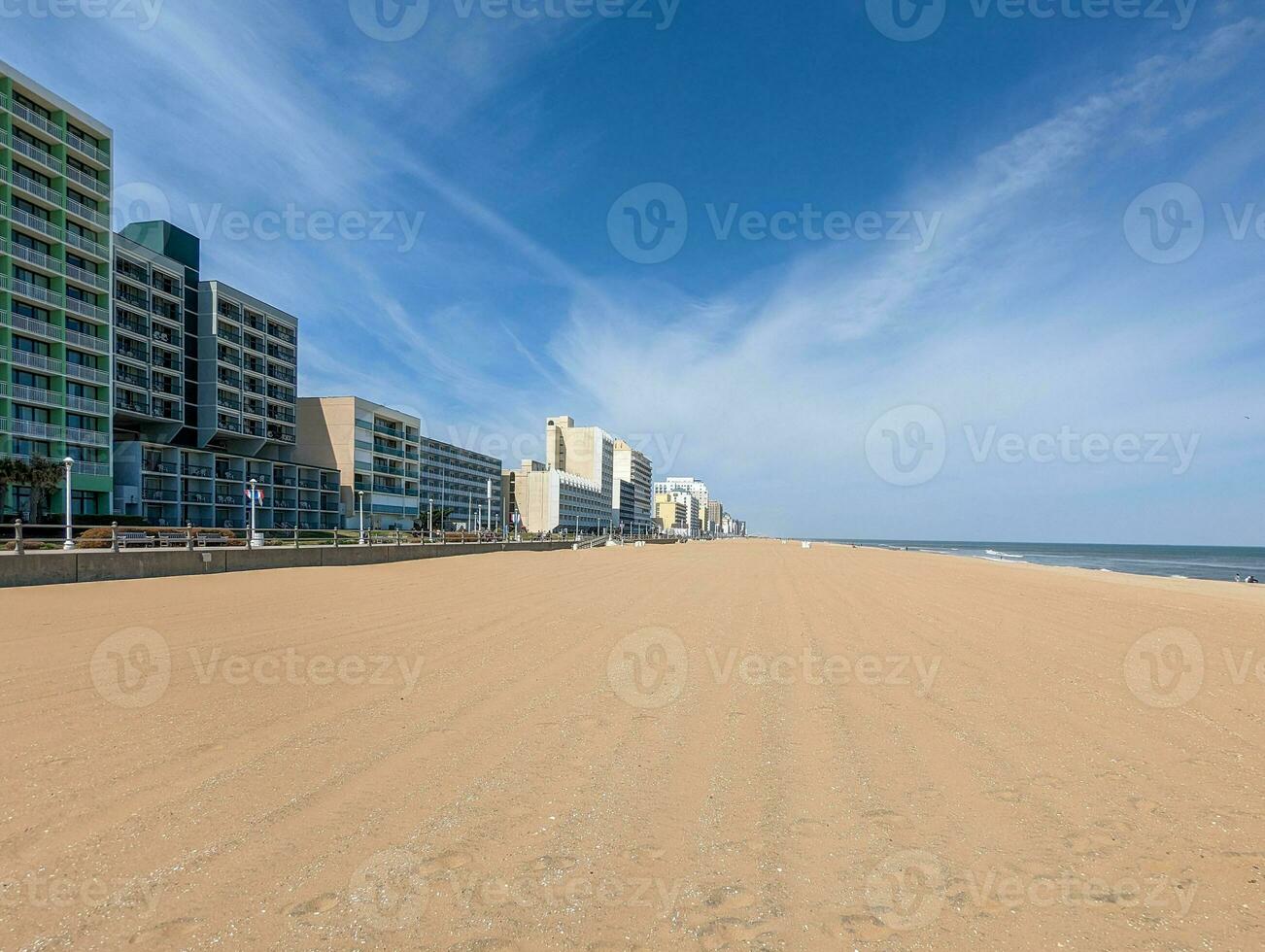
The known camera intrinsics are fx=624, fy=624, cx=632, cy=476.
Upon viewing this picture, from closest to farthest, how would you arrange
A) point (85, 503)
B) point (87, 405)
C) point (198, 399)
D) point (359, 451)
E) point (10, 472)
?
1. point (10, 472)
2. point (85, 503)
3. point (87, 405)
4. point (198, 399)
5. point (359, 451)

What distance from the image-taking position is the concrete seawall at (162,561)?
1428cm

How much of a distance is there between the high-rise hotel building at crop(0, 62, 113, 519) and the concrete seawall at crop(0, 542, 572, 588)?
30327 millimetres

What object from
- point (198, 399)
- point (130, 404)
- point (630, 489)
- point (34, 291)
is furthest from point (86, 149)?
point (630, 489)

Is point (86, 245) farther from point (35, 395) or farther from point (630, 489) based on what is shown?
point (630, 489)

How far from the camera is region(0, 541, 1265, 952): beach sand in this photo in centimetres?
286

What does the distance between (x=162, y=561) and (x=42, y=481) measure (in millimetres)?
29078

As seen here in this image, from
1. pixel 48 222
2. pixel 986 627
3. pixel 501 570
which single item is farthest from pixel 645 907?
pixel 48 222

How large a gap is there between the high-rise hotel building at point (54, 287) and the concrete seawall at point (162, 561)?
99.5 ft

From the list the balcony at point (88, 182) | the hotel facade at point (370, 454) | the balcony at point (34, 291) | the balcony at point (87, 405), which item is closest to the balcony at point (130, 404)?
the balcony at point (87, 405)

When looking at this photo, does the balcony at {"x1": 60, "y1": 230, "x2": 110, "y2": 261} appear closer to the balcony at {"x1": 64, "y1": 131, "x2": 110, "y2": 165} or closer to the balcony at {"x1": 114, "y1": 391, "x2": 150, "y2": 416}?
the balcony at {"x1": 64, "y1": 131, "x2": 110, "y2": 165}

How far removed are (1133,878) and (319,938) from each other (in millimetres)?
3957

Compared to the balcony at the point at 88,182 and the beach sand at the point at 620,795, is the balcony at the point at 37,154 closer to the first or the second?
the balcony at the point at 88,182

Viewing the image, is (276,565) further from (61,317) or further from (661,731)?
(61,317)

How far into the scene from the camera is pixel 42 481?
36781 millimetres
